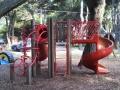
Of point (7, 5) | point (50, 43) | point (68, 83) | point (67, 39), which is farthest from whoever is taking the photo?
point (67, 39)

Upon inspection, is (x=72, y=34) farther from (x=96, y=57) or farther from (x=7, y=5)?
(x=7, y=5)

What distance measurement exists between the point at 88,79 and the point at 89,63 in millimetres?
901

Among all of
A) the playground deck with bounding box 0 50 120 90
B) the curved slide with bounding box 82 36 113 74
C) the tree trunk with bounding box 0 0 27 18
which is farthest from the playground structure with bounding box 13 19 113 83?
the tree trunk with bounding box 0 0 27 18

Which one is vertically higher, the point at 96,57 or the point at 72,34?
the point at 72,34

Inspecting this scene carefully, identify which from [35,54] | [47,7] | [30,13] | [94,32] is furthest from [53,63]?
[30,13]

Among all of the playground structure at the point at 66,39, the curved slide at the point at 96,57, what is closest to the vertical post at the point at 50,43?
the playground structure at the point at 66,39

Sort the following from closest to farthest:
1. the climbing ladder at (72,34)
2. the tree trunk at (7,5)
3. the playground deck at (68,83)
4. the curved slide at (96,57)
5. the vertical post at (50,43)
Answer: the tree trunk at (7,5) < the playground deck at (68,83) < the vertical post at (50,43) < the climbing ladder at (72,34) < the curved slide at (96,57)

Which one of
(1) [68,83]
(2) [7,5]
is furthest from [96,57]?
(2) [7,5]

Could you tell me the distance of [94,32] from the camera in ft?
30.4

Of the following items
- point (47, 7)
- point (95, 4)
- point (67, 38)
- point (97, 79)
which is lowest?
→ point (97, 79)

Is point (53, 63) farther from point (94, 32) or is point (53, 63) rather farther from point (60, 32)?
point (94, 32)

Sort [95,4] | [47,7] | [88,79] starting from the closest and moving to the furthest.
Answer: [88,79], [95,4], [47,7]

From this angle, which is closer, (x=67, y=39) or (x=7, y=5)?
(x=7, y=5)

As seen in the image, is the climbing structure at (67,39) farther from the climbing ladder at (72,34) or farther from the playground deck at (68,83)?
the playground deck at (68,83)
